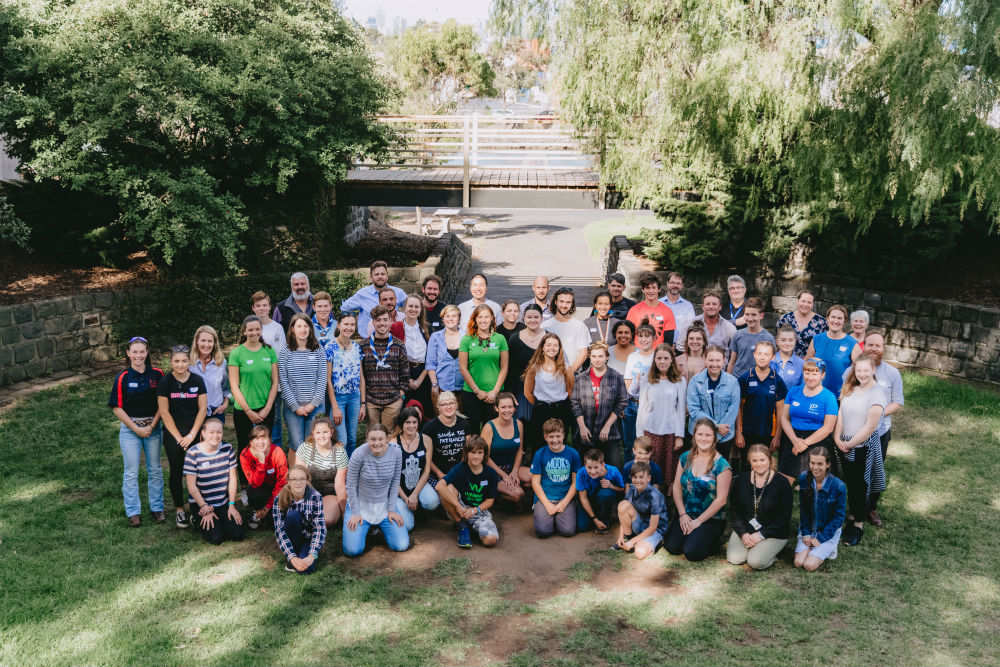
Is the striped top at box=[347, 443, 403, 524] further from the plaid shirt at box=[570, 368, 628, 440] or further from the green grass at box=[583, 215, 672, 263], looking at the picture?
the green grass at box=[583, 215, 672, 263]

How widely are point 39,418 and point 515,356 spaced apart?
561 centimetres

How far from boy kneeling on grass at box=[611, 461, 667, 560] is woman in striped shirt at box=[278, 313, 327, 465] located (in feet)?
9.43

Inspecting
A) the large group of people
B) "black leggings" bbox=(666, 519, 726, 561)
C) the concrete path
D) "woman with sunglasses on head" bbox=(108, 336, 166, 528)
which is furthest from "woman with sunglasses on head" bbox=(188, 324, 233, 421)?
the concrete path

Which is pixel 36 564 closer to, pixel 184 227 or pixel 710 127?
pixel 184 227

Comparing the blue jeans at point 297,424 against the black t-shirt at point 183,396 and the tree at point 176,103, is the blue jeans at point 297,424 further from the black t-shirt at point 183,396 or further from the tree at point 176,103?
the tree at point 176,103

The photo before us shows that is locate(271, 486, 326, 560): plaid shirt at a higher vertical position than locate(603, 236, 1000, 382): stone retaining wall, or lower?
lower

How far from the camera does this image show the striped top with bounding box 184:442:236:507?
21.0 feet

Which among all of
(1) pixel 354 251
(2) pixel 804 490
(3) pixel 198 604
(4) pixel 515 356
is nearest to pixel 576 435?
(4) pixel 515 356

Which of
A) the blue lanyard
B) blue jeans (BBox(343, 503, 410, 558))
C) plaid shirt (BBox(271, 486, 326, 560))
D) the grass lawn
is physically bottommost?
the grass lawn

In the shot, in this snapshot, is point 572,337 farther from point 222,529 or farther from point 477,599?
point 222,529

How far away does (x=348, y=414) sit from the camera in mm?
7621

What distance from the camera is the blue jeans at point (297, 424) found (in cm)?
735

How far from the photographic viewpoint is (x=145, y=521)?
6.82m

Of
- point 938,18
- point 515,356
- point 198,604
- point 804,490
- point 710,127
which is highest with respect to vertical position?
point 938,18
